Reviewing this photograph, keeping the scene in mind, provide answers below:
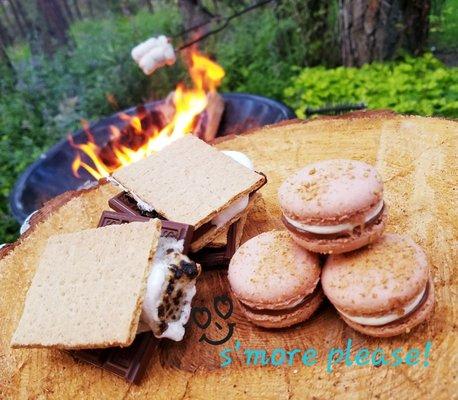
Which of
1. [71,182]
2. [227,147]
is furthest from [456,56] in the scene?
[71,182]

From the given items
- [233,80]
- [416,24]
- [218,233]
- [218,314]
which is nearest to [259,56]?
[233,80]

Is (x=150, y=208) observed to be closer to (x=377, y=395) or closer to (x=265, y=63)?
(x=377, y=395)

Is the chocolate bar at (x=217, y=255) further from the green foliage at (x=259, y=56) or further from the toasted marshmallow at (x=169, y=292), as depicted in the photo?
the green foliage at (x=259, y=56)

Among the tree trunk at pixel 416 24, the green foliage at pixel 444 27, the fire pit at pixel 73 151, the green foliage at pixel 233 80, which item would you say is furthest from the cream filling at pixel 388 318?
the green foliage at pixel 444 27

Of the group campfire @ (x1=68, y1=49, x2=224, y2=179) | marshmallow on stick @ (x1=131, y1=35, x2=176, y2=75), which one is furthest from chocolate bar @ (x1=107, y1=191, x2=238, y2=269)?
marshmallow on stick @ (x1=131, y1=35, x2=176, y2=75)

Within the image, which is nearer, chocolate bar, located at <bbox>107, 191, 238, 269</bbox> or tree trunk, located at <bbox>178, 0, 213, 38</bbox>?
chocolate bar, located at <bbox>107, 191, 238, 269</bbox>

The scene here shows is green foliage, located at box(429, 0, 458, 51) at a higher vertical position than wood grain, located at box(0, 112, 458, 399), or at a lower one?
lower

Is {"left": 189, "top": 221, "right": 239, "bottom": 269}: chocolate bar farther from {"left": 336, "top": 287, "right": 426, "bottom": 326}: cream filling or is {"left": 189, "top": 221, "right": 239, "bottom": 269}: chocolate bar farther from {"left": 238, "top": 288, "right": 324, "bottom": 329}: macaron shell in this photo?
{"left": 336, "top": 287, "right": 426, "bottom": 326}: cream filling

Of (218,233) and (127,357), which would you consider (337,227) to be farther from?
(127,357)
